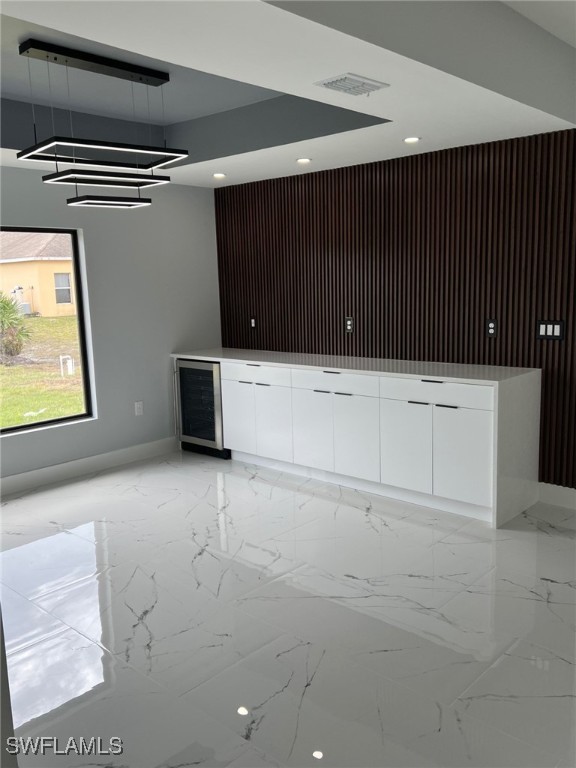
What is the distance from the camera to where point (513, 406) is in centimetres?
419

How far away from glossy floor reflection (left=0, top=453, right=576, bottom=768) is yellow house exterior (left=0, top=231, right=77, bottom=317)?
5.40ft

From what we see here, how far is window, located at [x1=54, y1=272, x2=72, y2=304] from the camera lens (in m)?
5.45

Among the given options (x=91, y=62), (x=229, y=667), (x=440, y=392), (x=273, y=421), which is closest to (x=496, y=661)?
(x=229, y=667)

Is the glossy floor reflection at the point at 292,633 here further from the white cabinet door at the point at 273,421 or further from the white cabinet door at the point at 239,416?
the white cabinet door at the point at 239,416

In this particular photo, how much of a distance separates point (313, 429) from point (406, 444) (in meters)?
0.86

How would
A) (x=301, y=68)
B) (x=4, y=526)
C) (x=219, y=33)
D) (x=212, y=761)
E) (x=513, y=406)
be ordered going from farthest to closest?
(x=4, y=526), (x=513, y=406), (x=301, y=68), (x=219, y=33), (x=212, y=761)

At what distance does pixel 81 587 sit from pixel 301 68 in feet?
9.07

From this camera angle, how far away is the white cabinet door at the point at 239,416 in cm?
561

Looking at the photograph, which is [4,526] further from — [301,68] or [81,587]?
[301,68]

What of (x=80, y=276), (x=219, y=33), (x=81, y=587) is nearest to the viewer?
(x=219, y=33)

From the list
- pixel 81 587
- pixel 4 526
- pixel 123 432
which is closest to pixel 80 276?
pixel 123 432

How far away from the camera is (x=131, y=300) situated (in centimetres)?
584

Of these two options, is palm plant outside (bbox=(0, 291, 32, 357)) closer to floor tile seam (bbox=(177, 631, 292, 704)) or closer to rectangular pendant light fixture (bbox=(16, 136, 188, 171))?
rectangular pendant light fixture (bbox=(16, 136, 188, 171))

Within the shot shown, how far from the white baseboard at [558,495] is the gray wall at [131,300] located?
10.9 feet
